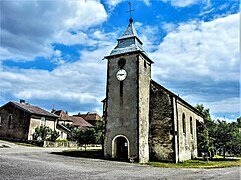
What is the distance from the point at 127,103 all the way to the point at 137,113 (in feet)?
5.10

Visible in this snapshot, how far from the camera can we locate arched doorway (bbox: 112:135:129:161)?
2161 cm

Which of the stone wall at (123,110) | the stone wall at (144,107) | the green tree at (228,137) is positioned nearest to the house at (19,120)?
the stone wall at (123,110)

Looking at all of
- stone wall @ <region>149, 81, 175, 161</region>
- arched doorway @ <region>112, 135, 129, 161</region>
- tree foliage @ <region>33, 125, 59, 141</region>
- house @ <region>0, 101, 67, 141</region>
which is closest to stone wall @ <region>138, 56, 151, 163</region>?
stone wall @ <region>149, 81, 175, 161</region>

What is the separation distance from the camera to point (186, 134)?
26875 millimetres

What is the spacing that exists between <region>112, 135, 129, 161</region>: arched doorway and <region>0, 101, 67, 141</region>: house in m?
22.1

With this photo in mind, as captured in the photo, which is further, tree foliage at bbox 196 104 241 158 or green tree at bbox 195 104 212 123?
green tree at bbox 195 104 212 123

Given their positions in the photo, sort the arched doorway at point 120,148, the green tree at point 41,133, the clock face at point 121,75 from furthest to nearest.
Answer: the green tree at point 41,133, the clock face at point 121,75, the arched doorway at point 120,148

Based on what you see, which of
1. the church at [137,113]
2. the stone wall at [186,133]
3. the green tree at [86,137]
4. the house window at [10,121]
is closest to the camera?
the church at [137,113]

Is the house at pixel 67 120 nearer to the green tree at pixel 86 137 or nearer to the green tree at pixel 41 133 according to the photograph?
the green tree at pixel 41 133

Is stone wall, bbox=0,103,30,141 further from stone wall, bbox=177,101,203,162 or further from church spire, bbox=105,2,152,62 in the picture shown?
stone wall, bbox=177,101,203,162

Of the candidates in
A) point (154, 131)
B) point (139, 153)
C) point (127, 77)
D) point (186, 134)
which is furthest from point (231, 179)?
point (186, 134)

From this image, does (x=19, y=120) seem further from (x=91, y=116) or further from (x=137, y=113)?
(x=91, y=116)

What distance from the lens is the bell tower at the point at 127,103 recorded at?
68.9 feet

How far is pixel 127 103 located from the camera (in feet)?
72.2
